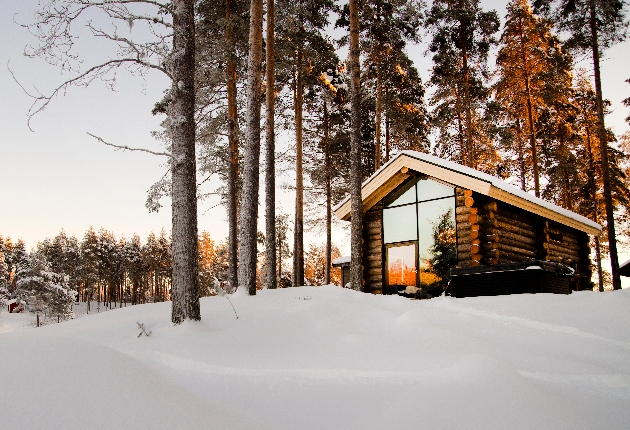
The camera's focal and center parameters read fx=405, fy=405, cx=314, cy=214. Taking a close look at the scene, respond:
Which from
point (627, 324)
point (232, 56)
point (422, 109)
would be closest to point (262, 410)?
point (627, 324)

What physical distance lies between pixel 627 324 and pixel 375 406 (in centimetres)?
506

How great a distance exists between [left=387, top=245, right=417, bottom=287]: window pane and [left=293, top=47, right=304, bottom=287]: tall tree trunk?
4630 mm

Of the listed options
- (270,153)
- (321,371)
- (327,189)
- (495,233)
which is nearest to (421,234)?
(495,233)

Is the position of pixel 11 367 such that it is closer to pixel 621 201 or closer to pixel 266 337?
pixel 266 337

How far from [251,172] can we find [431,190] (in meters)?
6.66

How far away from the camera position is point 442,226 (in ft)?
41.4

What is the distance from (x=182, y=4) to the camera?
5809 mm

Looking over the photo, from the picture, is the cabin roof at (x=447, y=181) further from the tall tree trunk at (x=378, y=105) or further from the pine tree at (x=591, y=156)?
the pine tree at (x=591, y=156)

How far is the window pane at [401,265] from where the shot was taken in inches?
519

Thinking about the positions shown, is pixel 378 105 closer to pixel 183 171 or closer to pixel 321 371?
pixel 183 171

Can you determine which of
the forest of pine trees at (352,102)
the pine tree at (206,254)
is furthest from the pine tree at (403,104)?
the pine tree at (206,254)

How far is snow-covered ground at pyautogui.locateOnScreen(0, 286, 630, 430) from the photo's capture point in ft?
7.87

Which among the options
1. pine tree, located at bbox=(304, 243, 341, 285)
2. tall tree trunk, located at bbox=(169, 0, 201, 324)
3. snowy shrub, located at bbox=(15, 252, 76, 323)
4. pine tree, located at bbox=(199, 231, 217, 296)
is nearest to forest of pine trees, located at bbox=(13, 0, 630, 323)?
tall tree trunk, located at bbox=(169, 0, 201, 324)

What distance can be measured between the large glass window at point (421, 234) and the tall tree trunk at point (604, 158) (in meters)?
6.29
